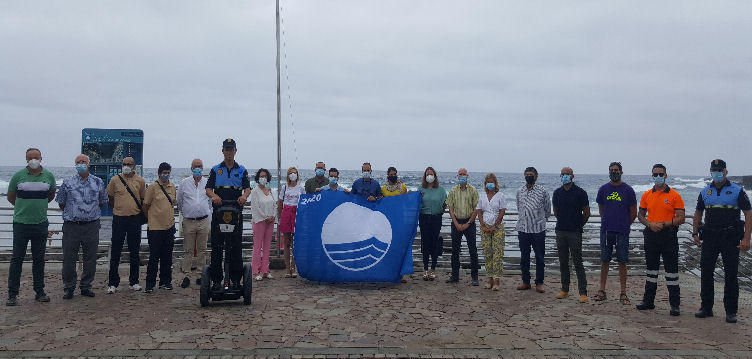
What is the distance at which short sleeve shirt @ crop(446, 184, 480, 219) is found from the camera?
906cm

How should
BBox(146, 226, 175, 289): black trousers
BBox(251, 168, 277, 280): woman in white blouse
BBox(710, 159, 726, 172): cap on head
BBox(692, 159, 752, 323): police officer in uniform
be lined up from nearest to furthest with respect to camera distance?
BBox(692, 159, 752, 323): police officer in uniform < BBox(710, 159, 726, 172): cap on head < BBox(146, 226, 175, 289): black trousers < BBox(251, 168, 277, 280): woman in white blouse

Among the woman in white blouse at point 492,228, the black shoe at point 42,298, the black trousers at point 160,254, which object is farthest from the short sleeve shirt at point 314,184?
the black shoe at point 42,298

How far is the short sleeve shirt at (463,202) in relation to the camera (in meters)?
9.06

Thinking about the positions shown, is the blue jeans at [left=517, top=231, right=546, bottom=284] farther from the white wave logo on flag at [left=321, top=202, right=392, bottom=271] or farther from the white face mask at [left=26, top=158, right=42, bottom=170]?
the white face mask at [left=26, top=158, right=42, bottom=170]

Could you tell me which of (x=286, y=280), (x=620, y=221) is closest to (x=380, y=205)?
(x=286, y=280)

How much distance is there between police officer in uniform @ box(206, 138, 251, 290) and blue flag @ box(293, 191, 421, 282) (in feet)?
6.22

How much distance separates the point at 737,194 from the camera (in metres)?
6.71

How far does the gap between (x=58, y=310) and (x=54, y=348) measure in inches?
74.8

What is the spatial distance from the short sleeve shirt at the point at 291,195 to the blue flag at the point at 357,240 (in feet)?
1.45

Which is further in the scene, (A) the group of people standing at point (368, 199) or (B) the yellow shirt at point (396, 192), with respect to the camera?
(B) the yellow shirt at point (396, 192)

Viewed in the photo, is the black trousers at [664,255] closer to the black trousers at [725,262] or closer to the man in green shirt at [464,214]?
the black trousers at [725,262]

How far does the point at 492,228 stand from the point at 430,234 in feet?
3.77

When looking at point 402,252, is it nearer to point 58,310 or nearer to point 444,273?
point 444,273

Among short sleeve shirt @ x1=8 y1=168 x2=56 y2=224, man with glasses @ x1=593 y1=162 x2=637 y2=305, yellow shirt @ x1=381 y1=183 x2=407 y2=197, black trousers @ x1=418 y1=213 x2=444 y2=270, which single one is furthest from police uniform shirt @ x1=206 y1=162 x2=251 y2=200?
man with glasses @ x1=593 y1=162 x2=637 y2=305
